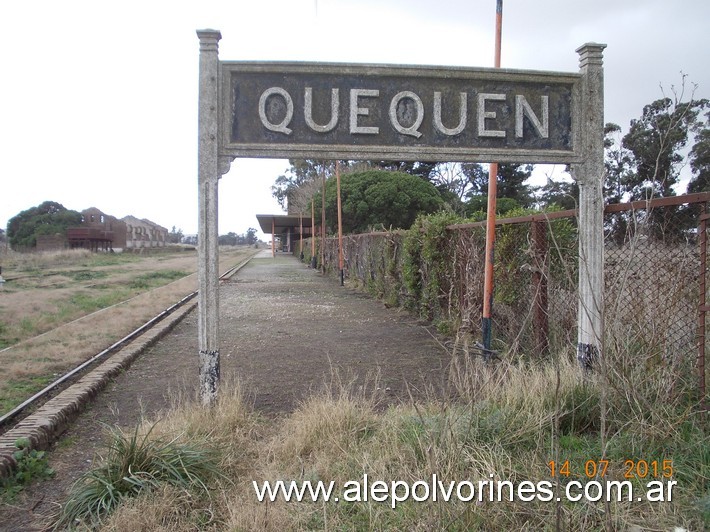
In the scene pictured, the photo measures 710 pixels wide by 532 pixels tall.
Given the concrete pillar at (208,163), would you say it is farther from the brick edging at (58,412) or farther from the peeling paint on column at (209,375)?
the brick edging at (58,412)

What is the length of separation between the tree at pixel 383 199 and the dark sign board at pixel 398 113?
98.4ft

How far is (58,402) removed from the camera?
515cm

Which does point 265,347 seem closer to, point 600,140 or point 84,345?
point 84,345

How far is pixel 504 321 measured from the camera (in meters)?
7.30

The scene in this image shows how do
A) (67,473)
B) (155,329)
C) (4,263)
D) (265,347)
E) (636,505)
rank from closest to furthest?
(636,505), (67,473), (265,347), (155,329), (4,263)

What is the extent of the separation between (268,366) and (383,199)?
2888cm

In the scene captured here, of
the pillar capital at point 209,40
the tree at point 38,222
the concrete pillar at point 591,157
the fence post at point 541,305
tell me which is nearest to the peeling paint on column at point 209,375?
the pillar capital at point 209,40

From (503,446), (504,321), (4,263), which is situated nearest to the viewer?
(503,446)

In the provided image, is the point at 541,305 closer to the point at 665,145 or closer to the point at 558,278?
the point at 558,278

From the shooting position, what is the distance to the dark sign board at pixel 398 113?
4.81 meters

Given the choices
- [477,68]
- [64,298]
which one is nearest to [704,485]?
[477,68]

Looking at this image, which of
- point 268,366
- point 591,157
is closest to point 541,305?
point 591,157

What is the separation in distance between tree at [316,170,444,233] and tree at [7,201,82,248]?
48097 mm

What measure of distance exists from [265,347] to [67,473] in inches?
171
